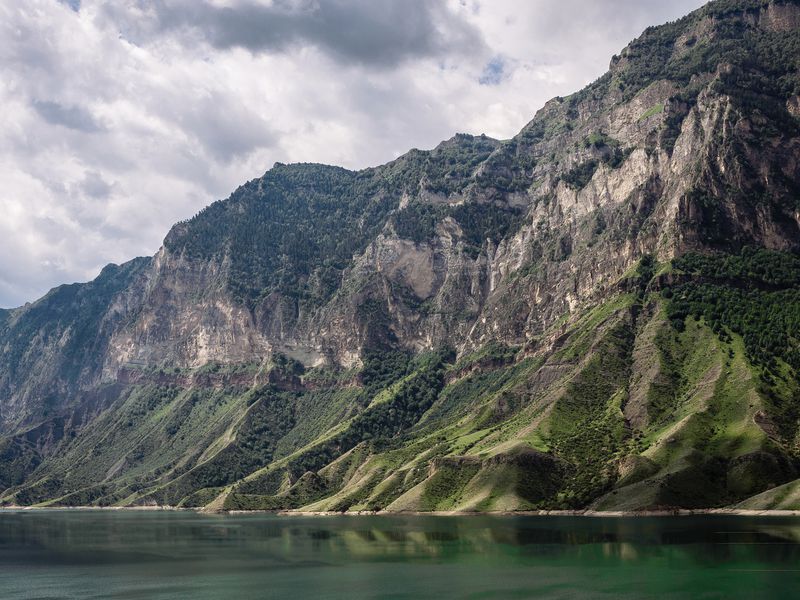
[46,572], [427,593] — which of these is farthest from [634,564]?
[46,572]

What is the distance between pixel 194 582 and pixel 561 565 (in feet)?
211

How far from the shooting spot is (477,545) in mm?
196250

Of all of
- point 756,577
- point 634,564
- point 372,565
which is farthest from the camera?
point 372,565

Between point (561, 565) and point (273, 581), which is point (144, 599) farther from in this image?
point (561, 565)

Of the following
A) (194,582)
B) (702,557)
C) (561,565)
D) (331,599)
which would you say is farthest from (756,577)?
(194,582)

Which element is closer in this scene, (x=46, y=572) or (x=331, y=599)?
(x=331, y=599)

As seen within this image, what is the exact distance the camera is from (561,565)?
15900cm

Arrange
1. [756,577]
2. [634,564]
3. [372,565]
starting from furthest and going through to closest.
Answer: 1. [372,565]
2. [634,564]
3. [756,577]

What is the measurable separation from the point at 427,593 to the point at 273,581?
111 ft

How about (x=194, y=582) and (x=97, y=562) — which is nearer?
(x=194, y=582)

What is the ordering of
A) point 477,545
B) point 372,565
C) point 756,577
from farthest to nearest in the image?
point 477,545 < point 372,565 < point 756,577

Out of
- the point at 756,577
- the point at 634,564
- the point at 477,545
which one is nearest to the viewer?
the point at 756,577

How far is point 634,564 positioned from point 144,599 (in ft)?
263

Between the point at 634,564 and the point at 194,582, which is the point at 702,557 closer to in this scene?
the point at 634,564
